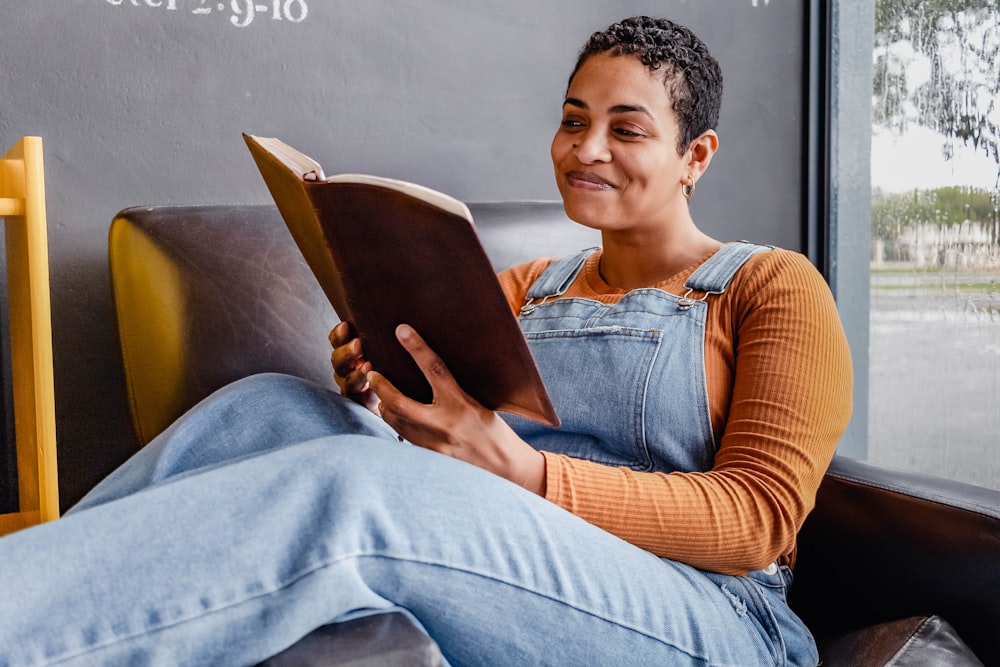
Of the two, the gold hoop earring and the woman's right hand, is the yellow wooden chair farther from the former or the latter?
the gold hoop earring

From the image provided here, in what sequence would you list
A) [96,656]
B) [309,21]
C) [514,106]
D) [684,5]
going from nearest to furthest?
[96,656]
[309,21]
[514,106]
[684,5]

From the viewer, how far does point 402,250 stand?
80 cm

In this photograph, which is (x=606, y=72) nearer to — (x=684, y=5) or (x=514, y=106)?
(x=514, y=106)

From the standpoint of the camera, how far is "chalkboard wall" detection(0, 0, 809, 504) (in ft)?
4.92

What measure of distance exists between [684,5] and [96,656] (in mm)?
1694

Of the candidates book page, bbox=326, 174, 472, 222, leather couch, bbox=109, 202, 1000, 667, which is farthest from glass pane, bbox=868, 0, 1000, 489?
book page, bbox=326, 174, 472, 222

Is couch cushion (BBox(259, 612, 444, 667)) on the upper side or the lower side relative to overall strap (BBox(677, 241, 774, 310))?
lower

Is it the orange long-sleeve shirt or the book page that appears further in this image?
the orange long-sleeve shirt

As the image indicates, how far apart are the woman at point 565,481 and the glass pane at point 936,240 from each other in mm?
838

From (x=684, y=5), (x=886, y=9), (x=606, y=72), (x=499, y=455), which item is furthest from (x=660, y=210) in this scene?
(x=886, y=9)

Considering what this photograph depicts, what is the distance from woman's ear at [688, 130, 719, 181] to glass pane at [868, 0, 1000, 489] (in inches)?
31.9

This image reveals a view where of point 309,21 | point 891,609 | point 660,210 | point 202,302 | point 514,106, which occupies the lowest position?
point 891,609

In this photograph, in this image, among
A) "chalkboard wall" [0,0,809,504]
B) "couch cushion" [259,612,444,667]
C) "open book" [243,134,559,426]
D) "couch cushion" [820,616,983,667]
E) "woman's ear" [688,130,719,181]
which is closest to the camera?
"couch cushion" [259,612,444,667]

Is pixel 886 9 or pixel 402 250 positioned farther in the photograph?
pixel 886 9
